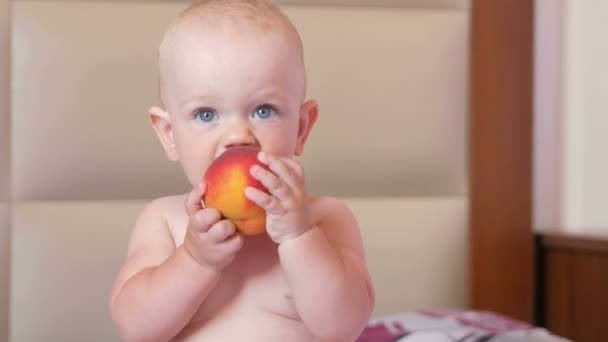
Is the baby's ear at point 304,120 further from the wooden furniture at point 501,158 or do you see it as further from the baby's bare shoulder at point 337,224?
the wooden furniture at point 501,158

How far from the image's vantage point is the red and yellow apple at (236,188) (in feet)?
2.56

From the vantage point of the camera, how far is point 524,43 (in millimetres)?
1879

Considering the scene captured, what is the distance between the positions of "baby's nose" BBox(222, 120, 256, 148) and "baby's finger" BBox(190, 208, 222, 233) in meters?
0.08

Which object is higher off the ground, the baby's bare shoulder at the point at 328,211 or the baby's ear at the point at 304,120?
the baby's ear at the point at 304,120

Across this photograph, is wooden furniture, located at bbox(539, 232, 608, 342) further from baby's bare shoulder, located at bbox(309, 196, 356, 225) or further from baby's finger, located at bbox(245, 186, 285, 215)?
baby's finger, located at bbox(245, 186, 285, 215)

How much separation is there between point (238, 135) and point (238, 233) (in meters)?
0.10

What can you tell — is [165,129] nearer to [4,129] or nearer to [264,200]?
[264,200]

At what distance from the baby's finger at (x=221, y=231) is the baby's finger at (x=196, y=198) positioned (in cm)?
3

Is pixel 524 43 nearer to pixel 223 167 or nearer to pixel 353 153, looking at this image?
pixel 353 153

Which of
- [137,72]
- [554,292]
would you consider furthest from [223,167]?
[554,292]

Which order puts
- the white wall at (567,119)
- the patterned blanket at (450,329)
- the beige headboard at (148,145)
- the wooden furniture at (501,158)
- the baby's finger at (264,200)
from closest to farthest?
the baby's finger at (264,200) → the patterned blanket at (450,329) → the beige headboard at (148,145) → the wooden furniture at (501,158) → the white wall at (567,119)

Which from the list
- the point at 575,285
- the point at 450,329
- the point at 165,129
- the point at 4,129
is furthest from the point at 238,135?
the point at 575,285

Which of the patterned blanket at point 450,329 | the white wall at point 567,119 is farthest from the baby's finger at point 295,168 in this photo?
the white wall at point 567,119

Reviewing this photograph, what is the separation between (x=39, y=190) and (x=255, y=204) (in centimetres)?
99
